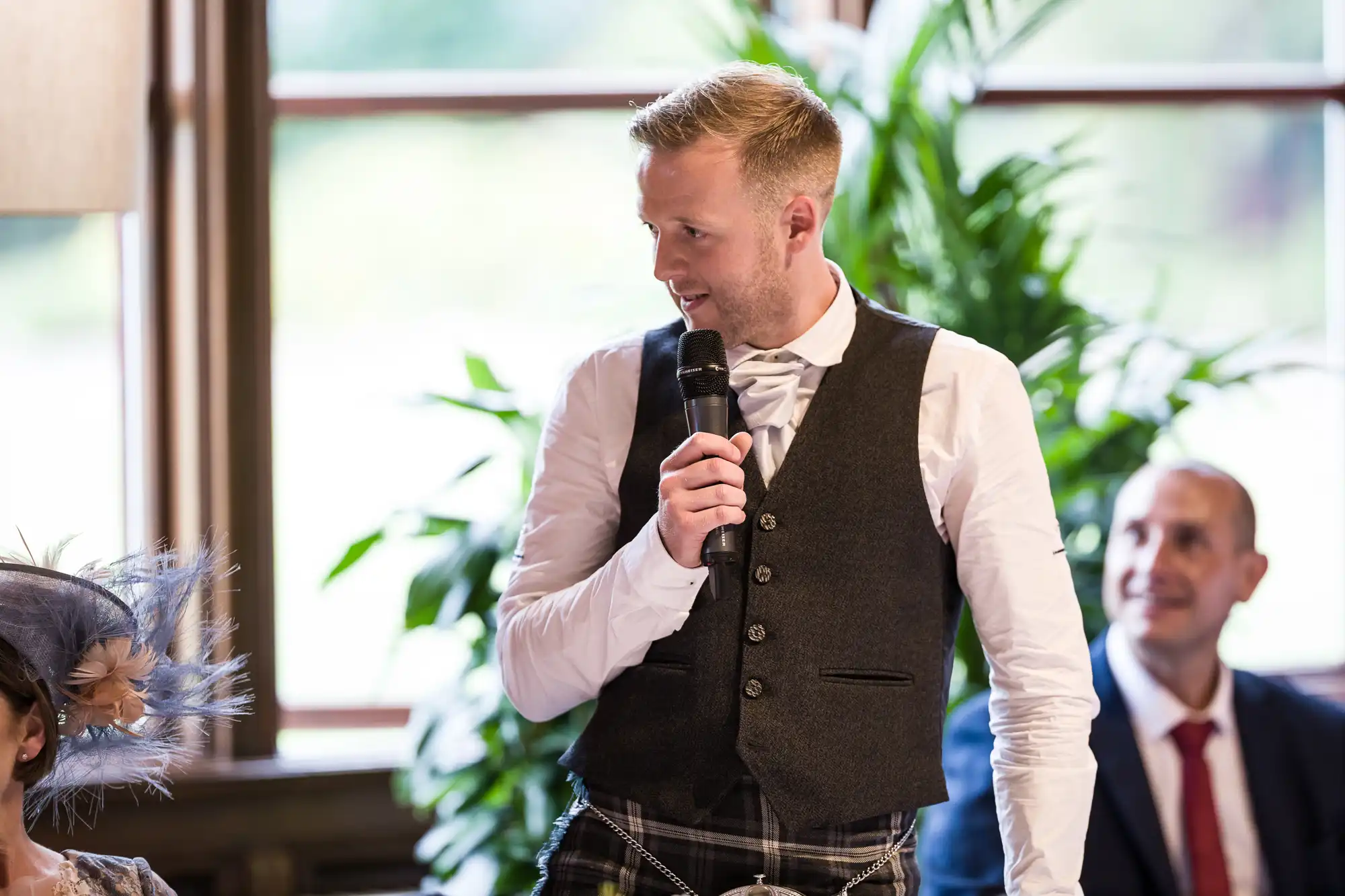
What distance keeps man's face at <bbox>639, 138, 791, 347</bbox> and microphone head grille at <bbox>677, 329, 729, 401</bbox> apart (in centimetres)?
9

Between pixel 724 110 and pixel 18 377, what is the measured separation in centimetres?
222

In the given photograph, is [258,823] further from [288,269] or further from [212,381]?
[288,269]

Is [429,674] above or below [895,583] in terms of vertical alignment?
below

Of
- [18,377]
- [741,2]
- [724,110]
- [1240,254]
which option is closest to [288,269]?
[18,377]

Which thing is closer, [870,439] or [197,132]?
[870,439]

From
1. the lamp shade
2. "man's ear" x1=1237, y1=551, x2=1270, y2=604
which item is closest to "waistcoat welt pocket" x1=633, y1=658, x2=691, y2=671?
the lamp shade

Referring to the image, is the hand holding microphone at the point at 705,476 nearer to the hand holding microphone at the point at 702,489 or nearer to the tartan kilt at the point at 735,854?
the hand holding microphone at the point at 702,489

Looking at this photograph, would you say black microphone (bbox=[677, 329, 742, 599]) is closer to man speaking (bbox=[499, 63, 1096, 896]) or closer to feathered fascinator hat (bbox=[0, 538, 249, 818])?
man speaking (bbox=[499, 63, 1096, 896])

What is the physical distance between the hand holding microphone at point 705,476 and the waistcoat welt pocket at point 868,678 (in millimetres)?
173

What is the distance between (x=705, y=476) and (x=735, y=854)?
446mm

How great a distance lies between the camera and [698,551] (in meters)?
1.42

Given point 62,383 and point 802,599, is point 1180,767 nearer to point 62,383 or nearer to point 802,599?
point 802,599

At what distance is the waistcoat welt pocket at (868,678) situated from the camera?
1.50 m

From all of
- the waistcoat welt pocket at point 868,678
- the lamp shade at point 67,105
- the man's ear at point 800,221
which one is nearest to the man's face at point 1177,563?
the waistcoat welt pocket at point 868,678
